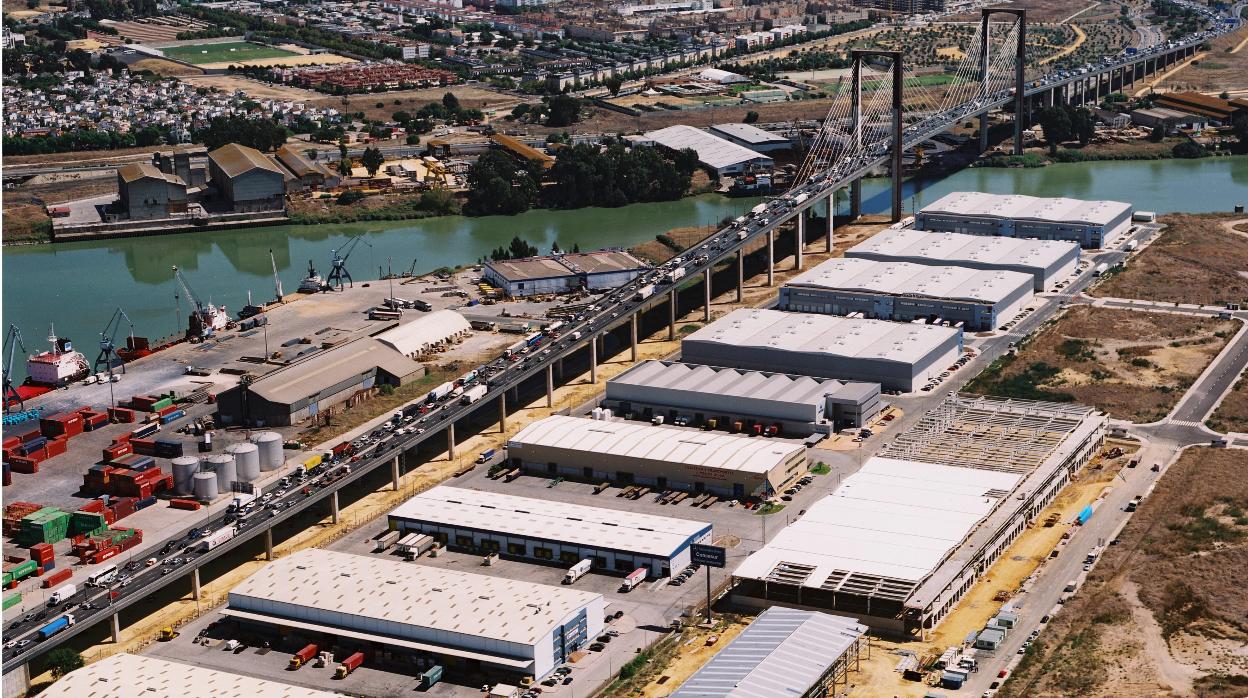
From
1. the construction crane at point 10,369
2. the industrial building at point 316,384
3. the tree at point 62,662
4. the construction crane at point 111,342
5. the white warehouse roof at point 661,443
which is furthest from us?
the construction crane at point 111,342

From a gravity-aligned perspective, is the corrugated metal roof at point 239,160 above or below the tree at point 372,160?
above

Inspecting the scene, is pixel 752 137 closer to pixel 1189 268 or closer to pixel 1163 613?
pixel 1189 268

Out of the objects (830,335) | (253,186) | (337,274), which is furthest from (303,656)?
(253,186)

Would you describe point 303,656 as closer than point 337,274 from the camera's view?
Yes

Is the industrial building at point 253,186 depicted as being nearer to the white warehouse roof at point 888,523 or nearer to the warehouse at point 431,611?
the white warehouse roof at point 888,523

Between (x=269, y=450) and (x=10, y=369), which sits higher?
(x=269, y=450)

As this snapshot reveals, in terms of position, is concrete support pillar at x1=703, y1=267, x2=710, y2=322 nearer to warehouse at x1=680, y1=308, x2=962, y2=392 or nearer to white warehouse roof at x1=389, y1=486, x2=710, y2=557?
warehouse at x1=680, y1=308, x2=962, y2=392

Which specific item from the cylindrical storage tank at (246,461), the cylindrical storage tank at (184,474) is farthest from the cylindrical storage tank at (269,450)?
the cylindrical storage tank at (184,474)
